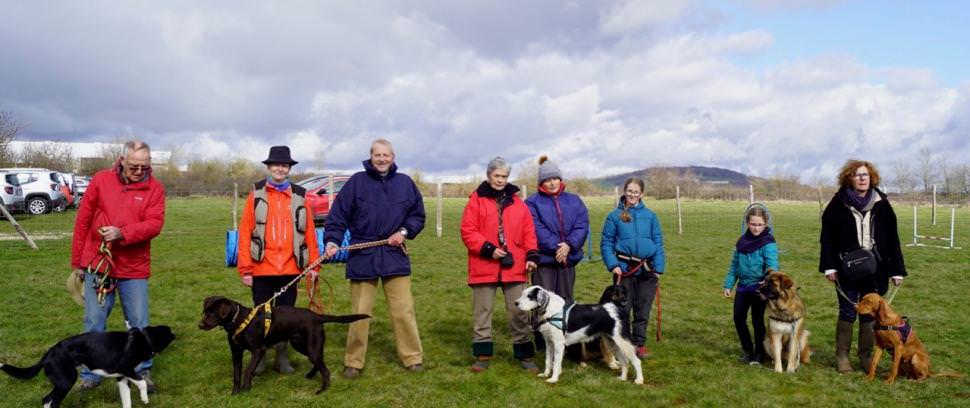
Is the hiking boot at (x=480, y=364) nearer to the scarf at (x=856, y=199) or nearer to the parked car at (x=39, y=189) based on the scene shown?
the scarf at (x=856, y=199)

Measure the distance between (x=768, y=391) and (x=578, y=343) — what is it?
61.3 inches

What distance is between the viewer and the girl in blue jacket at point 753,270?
539cm

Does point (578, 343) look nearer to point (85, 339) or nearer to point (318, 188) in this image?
point (85, 339)

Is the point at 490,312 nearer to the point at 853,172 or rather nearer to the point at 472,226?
the point at 472,226

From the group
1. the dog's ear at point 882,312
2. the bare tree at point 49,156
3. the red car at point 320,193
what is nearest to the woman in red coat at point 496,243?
the dog's ear at point 882,312

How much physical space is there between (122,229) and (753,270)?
200 inches

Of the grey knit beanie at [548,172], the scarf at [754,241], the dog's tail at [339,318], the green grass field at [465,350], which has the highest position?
the grey knit beanie at [548,172]

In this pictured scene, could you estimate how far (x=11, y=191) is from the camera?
2066 cm

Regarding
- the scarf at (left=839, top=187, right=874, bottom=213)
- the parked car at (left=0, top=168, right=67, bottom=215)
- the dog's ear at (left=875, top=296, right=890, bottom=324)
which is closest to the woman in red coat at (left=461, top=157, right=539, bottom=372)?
the scarf at (left=839, top=187, right=874, bottom=213)

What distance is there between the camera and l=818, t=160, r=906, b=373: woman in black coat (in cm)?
514

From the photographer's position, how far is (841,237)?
528 centimetres

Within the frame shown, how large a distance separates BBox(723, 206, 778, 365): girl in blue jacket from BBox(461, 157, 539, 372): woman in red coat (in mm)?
1891

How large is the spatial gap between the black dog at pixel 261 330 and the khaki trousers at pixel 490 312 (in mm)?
Result: 1062

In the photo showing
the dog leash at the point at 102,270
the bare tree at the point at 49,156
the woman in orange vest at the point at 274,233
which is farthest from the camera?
the bare tree at the point at 49,156
